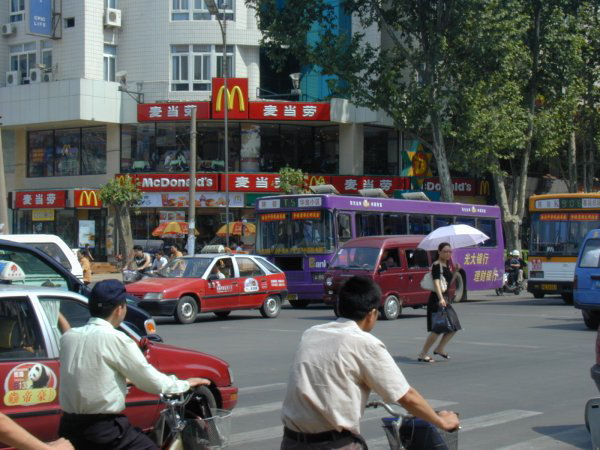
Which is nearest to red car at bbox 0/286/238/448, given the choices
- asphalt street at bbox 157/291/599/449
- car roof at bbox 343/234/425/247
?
asphalt street at bbox 157/291/599/449

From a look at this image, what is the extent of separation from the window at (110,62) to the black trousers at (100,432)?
4135 cm

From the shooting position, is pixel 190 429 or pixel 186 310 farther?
pixel 186 310

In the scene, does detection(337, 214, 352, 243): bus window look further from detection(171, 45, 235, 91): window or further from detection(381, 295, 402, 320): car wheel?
detection(171, 45, 235, 91): window

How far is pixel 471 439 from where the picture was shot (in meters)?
8.43

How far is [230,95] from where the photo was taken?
4172 centimetres

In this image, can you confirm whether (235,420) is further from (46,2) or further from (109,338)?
(46,2)

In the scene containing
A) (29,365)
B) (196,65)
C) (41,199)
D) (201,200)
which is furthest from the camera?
(41,199)

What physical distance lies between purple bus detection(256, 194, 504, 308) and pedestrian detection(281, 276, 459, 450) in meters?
20.1

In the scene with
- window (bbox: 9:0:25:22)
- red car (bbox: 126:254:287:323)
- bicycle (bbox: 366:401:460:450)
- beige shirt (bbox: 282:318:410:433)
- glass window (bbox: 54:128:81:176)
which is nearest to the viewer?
beige shirt (bbox: 282:318:410:433)

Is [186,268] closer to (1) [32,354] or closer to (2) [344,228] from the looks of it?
(2) [344,228]

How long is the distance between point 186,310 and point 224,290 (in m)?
1.15

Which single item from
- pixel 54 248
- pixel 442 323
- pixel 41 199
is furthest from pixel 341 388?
pixel 41 199

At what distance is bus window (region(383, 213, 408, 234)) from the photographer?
86.3 ft

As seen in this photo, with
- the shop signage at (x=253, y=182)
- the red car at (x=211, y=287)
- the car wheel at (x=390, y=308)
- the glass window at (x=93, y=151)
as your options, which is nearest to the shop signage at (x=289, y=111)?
the shop signage at (x=253, y=182)
